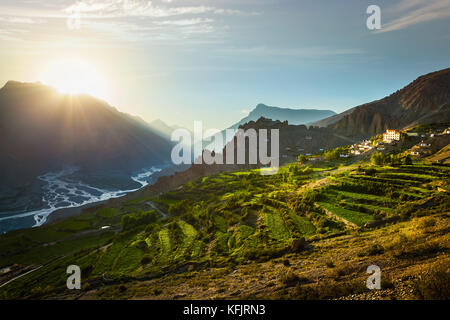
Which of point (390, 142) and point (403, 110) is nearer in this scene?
point (390, 142)

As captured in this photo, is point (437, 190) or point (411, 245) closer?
point (411, 245)

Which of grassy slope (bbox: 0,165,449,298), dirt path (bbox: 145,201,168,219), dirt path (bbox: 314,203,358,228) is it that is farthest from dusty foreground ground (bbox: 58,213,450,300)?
dirt path (bbox: 145,201,168,219)

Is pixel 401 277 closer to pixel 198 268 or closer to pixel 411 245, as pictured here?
pixel 411 245

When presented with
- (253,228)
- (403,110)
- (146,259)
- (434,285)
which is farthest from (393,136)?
(403,110)

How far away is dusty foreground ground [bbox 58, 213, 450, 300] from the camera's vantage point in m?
11.0

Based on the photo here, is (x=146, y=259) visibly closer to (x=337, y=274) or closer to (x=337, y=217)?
(x=337, y=274)

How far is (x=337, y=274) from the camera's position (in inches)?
535

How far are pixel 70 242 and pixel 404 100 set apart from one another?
813 ft

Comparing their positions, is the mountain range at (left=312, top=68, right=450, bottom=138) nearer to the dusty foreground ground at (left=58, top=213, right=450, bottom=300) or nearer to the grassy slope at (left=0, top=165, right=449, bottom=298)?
the grassy slope at (left=0, top=165, right=449, bottom=298)

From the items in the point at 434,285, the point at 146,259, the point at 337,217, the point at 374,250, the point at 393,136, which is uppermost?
the point at 393,136

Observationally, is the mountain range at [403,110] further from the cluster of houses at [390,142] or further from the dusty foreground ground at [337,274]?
the dusty foreground ground at [337,274]

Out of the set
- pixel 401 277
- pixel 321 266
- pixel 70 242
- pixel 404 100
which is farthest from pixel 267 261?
pixel 404 100

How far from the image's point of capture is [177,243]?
32531mm
